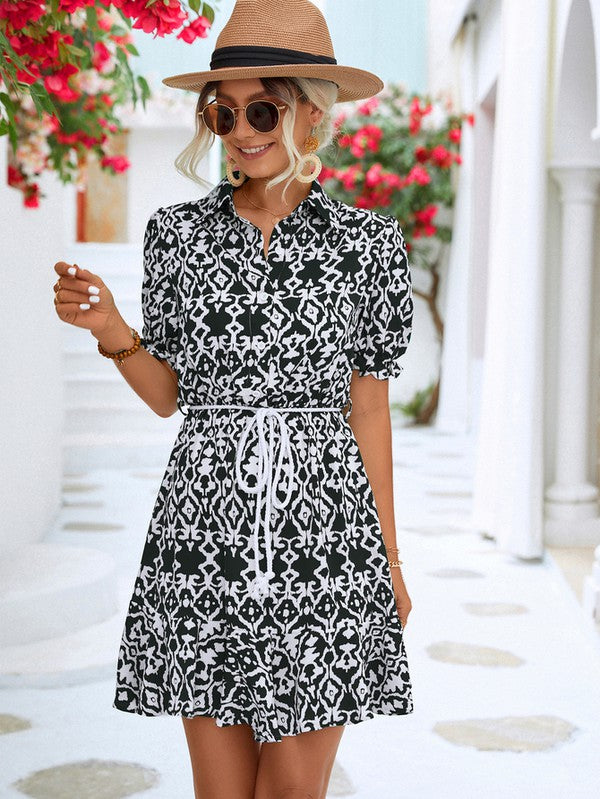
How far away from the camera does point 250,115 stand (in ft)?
4.80

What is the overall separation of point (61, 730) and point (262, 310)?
167 centimetres

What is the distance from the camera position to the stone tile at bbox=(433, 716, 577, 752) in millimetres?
2670

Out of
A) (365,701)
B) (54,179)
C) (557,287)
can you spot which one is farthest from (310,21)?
(54,179)

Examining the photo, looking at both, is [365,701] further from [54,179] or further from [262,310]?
[54,179]

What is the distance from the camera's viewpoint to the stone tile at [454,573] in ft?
14.4

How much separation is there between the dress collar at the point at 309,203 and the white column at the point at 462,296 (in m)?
7.88

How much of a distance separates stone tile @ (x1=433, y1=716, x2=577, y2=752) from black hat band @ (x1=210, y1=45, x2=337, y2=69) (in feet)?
5.83

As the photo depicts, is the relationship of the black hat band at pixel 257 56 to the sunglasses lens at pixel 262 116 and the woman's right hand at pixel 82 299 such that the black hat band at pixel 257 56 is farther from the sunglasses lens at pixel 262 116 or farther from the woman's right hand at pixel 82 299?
the woman's right hand at pixel 82 299

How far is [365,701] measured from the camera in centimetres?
150

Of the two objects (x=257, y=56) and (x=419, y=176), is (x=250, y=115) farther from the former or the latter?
(x=419, y=176)

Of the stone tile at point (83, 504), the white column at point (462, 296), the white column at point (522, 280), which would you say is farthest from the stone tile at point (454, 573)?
the white column at point (462, 296)

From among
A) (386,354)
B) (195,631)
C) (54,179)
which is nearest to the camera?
(195,631)

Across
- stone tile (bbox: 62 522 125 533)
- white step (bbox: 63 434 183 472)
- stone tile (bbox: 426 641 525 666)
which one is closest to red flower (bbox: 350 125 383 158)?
white step (bbox: 63 434 183 472)

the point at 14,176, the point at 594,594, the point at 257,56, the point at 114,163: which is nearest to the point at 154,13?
the point at 257,56
